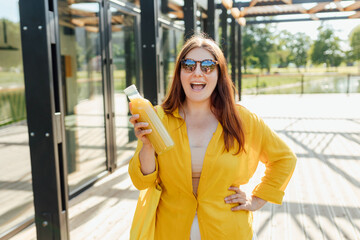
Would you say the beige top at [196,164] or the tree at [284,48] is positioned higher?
the tree at [284,48]

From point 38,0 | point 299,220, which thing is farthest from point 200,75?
point 299,220

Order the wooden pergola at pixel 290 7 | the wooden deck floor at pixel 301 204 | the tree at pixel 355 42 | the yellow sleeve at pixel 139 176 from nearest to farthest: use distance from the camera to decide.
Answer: the yellow sleeve at pixel 139 176 < the wooden deck floor at pixel 301 204 < the wooden pergola at pixel 290 7 < the tree at pixel 355 42

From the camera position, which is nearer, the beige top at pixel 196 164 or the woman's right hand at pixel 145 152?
the woman's right hand at pixel 145 152

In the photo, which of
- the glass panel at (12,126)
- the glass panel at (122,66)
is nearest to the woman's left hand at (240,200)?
the glass panel at (12,126)

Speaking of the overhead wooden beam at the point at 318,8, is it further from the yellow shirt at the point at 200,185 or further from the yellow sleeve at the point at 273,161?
the yellow shirt at the point at 200,185

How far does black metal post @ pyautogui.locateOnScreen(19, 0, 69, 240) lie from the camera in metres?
1.83

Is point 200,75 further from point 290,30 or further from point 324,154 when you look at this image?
point 290,30

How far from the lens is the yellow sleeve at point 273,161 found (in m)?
1.73

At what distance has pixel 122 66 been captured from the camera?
19.0 feet

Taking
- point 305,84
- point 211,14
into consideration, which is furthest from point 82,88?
point 305,84

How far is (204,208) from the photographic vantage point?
1.59 metres

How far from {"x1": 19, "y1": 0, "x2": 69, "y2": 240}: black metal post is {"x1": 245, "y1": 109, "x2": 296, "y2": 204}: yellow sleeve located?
1.05 m

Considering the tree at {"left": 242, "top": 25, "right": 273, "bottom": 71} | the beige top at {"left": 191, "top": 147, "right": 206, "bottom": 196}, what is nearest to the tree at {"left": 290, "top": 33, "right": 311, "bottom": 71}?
the tree at {"left": 242, "top": 25, "right": 273, "bottom": 71}

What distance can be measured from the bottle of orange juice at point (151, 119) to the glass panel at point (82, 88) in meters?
3.23
